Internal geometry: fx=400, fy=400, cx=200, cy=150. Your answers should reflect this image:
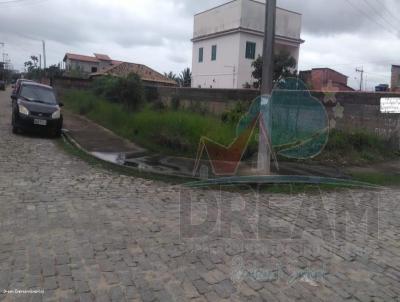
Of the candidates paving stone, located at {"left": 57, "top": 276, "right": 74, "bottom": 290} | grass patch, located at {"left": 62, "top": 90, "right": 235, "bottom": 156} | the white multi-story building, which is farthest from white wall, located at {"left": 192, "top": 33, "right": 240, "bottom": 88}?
paving stone, located at {"left": 57, "top": 276, "right": 74, "bottom": 290}

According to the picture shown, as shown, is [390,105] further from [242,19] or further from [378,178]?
[242,19]

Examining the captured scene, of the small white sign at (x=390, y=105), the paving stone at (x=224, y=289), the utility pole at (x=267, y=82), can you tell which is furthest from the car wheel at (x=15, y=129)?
the small white sign at (x=390, y=105)

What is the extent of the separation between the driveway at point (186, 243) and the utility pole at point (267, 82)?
129 centimetres

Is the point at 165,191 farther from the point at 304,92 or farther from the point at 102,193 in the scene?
the point at 304,92

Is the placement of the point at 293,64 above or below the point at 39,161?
above

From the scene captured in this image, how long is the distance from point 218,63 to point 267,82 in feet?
95.1

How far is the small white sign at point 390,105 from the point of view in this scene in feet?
38.3

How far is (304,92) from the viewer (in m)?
12.1

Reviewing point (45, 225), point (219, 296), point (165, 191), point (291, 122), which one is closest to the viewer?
point (219, 296)

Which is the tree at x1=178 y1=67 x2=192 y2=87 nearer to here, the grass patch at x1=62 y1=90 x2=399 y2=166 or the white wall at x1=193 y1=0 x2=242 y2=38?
the white wall at x1=193 y1=0 x2=242 y2=38

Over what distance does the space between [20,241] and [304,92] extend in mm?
9655

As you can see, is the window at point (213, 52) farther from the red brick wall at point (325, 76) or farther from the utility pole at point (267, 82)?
the utility pole at point (267, 82)

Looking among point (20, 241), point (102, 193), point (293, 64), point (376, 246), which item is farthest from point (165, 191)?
point (293, 64)

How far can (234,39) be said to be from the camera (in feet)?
113
